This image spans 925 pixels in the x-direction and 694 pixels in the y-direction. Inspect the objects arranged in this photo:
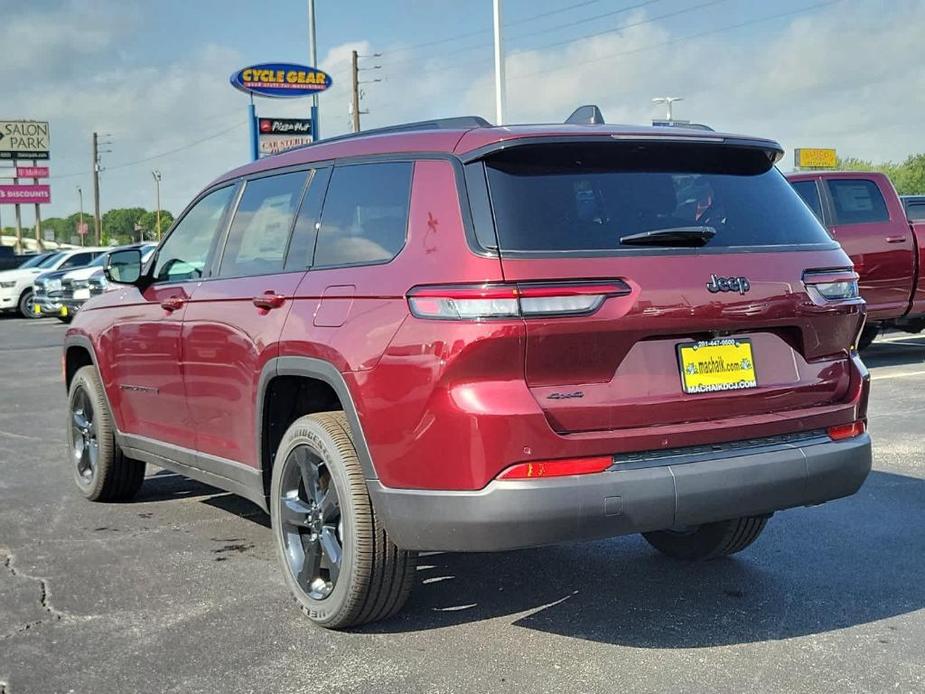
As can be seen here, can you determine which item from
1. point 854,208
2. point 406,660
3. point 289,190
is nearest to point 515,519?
point 406,660

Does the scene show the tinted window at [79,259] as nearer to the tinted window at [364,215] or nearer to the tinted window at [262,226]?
the tinted window at [262,226]

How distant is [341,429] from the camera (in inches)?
150

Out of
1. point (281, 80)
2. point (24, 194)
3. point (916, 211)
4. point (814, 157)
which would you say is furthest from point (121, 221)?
point (916, 211)

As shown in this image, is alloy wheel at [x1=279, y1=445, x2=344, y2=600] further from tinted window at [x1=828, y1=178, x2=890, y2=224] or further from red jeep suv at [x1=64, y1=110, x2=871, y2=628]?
tinted window at [x1=828, y1=178, x2=890, y2=224]

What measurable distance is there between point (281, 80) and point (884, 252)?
21885 millimetres

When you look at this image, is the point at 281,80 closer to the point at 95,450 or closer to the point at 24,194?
the point at 95,450

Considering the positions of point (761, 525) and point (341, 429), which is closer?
point (341, 429)

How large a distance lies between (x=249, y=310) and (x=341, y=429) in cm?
85

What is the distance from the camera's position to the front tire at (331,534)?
3693mm

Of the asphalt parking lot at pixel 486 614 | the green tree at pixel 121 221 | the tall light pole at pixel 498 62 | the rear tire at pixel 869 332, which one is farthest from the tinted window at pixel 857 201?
the green tree at pixel 121 221

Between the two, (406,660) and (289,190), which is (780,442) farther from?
(289,190)

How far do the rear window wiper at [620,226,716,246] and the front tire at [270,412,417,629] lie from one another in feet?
4.08

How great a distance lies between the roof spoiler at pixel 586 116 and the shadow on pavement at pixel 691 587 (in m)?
1.93

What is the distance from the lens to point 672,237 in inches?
141
